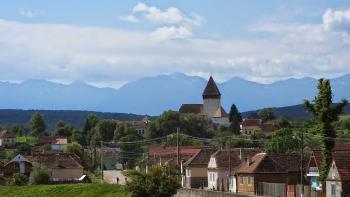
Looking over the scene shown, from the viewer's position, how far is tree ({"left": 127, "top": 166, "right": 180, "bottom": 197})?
5425cm

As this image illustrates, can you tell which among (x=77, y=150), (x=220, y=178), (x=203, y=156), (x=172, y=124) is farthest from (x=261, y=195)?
(x=172, y=124)

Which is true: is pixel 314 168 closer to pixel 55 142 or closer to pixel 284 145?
pixel 284 145

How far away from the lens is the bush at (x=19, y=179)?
308 ft

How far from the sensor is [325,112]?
170 feet

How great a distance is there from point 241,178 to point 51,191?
24.1 metres

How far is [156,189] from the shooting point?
54.2m

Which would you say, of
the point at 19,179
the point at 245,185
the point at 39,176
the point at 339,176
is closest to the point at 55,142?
the point at 19,179

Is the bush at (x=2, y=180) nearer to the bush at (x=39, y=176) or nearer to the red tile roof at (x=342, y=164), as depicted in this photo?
the bush at (x=39, y=176)

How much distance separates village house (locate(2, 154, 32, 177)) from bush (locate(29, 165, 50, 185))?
7.91m

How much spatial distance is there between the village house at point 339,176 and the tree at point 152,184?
1112cm

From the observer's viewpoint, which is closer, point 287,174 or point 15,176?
point 287,174

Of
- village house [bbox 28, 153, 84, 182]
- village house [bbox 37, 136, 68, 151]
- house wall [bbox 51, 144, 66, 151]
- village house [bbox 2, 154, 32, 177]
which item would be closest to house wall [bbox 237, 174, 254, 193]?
village house [bbox 28, 153, 84, 182]

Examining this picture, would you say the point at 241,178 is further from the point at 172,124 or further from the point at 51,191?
the point at 172,124

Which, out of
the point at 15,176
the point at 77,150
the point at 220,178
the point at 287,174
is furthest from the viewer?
the point at 77,150
